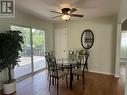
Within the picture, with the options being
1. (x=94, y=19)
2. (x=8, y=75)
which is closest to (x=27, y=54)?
(x=8, y=75)

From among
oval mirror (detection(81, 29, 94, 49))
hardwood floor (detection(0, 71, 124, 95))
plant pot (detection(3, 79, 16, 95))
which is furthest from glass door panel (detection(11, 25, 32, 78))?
oval mirror (detection(81, 29, 94, 49))

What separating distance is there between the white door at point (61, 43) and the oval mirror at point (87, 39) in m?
1.01

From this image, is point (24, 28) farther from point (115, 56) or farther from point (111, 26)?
point (115, 56)

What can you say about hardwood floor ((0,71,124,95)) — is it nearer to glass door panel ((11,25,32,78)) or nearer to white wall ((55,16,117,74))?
glass door panel ((11,25,32,78))

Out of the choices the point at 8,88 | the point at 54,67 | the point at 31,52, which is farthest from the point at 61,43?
the point at 8,88

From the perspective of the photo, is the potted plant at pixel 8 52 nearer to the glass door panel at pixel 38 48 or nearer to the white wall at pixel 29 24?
the white wall at pixel 29 24

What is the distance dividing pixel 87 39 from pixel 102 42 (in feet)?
2.22

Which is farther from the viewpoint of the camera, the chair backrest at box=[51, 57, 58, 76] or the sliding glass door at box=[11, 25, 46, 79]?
the sliding glass door at box=[11, 25, 46, 79]

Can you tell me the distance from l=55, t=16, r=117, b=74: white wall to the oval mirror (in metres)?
0.14

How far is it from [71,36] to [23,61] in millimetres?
2551

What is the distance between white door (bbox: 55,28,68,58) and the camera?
5995mm

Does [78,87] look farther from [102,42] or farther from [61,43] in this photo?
[61,43]

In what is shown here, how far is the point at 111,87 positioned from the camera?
141 inches

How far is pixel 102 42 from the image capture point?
4926mm
